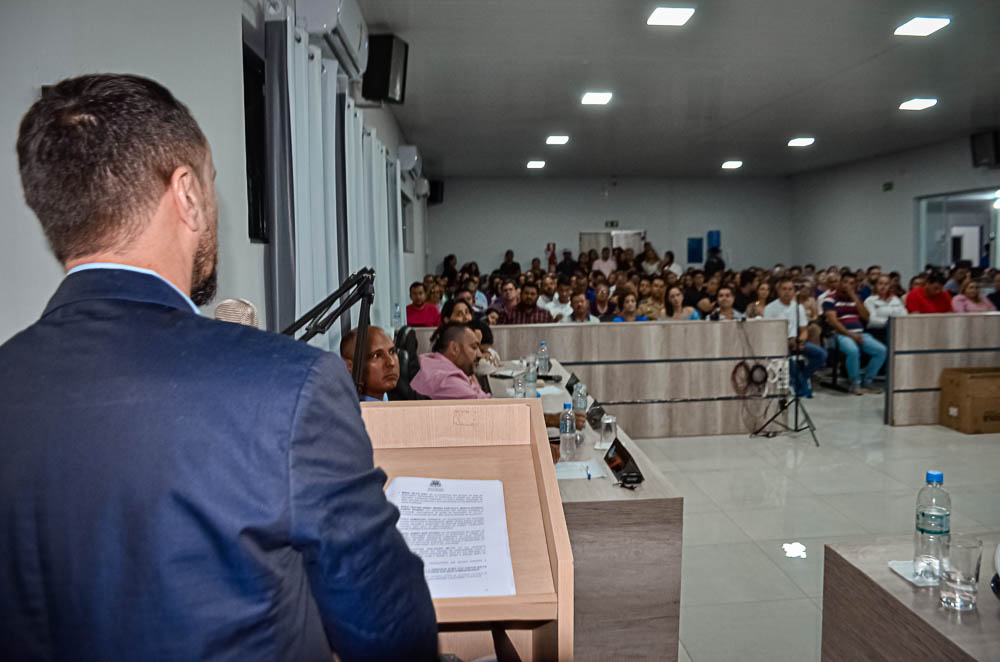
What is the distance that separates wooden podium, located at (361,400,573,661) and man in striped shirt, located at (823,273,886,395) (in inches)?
270

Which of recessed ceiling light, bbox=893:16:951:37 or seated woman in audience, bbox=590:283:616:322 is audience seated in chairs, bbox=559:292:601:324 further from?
recessed ceiling light, bbox=893:16:951:37

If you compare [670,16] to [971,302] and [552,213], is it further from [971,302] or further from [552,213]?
[552,213]

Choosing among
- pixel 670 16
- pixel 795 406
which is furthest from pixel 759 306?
pixel 670 16

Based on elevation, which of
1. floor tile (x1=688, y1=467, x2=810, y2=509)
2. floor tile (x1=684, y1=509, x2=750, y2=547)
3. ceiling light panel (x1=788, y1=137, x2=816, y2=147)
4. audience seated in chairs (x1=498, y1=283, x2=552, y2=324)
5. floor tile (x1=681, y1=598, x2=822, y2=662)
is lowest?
floor tile (x1=681, y1=598, x2=822, y2=662)

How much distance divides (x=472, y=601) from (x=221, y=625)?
50 centimetres

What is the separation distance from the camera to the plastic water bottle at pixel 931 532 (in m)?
1.64

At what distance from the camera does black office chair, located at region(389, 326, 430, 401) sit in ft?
12.0

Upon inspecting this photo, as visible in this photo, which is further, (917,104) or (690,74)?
(917,104)

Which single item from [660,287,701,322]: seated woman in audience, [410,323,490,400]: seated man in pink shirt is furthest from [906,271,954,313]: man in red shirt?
[410,323,490,400]: seated man in pink shirt

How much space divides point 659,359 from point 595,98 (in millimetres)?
3112

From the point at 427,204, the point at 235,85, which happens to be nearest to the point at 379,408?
the point at 235,85

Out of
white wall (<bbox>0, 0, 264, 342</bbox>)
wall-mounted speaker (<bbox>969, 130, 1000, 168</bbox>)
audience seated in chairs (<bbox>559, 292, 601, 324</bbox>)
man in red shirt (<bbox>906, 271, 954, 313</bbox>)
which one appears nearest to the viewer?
white wall (<bbox>0, 0, 264, 342</bbox>)

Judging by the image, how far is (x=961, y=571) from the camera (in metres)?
1.56

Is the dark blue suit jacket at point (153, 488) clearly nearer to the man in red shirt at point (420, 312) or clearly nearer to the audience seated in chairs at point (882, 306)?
the man in red shirt at point (420, 312)
